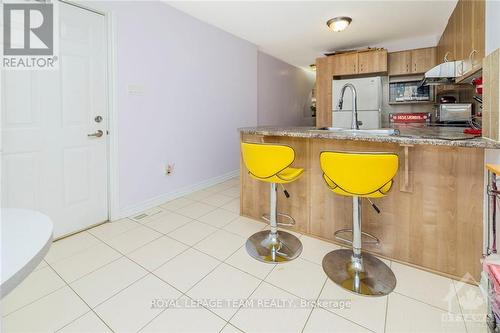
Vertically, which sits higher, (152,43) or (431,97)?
(152,43)

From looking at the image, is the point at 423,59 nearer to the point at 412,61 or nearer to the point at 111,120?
the point at 412,61

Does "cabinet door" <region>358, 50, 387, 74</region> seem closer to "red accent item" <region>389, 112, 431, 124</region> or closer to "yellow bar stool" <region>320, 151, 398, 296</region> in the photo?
"red accent item" <region>389, 112, 431, 124</region>

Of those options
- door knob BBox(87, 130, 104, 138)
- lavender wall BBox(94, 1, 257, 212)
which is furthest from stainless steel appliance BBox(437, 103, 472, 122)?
door knob BBox(87, 130, 104, 138)

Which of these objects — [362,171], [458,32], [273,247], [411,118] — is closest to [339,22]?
[458,32]

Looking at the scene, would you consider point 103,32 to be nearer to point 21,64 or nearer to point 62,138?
point 21,64

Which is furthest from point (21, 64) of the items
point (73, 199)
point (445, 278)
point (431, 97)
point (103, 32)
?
point (431, 97)

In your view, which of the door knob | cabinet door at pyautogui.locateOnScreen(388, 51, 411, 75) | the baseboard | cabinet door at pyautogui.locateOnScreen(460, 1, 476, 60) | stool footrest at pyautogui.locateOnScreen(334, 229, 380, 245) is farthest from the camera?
cabinet door at pyautogui.locateOnScreen(388, 51, 411, 75)

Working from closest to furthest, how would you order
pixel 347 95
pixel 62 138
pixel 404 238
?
pixel 404 238 < pixel 62 138 < pixel 347 95

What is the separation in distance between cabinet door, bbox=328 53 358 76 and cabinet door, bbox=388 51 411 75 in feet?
2.27

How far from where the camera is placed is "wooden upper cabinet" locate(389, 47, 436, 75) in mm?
4613

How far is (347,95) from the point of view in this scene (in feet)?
16.8

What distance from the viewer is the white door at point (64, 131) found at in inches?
83.9

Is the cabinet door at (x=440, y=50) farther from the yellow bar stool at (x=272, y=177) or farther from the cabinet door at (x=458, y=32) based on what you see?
the yellow bar stool at (x=272, y=177)

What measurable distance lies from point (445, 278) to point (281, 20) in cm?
378
